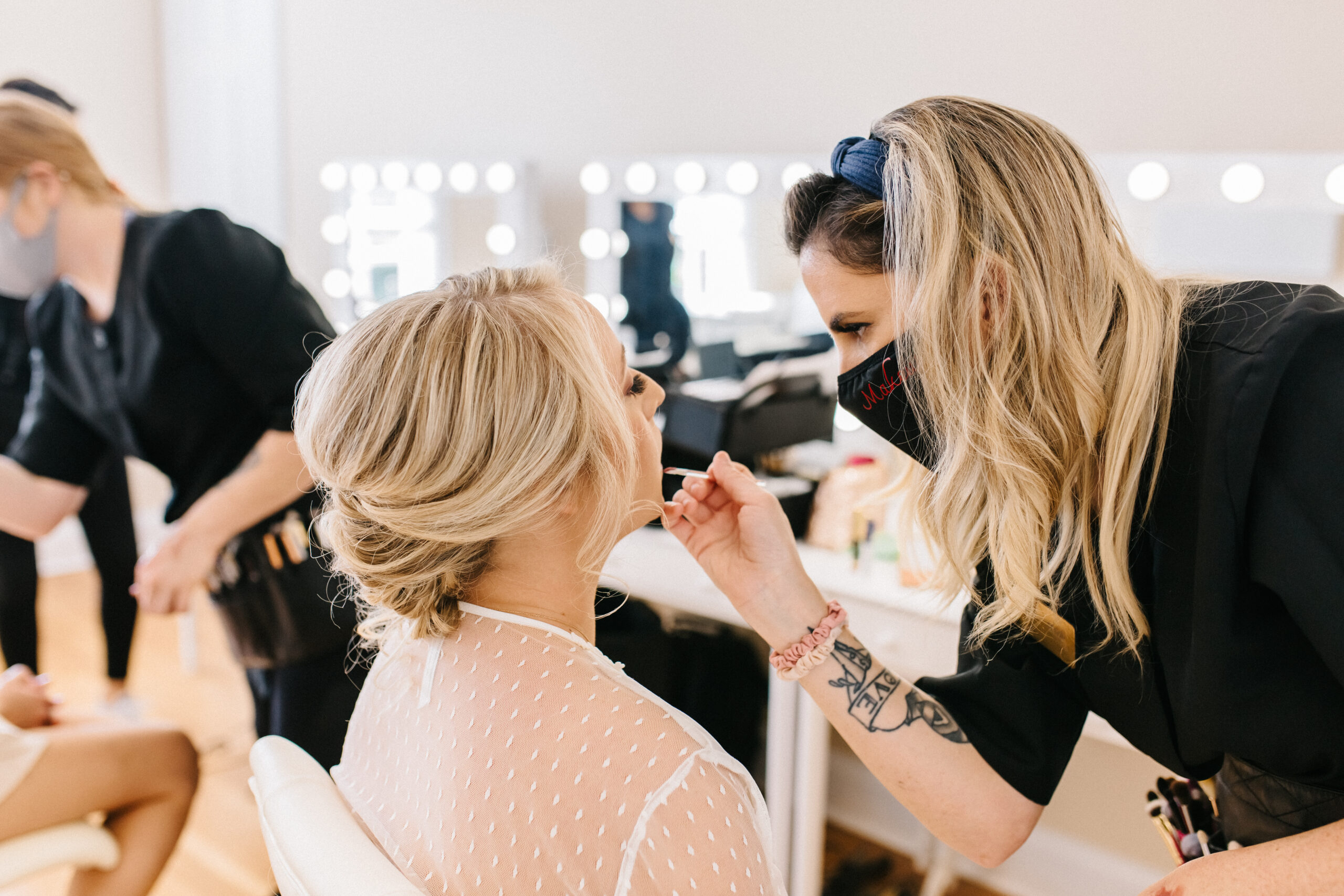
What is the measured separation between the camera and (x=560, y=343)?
804 mm

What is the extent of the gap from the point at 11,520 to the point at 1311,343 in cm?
183

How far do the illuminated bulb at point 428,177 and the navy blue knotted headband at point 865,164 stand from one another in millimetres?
1722

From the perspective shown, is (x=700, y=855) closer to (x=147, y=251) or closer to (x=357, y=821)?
(x=357, y=821)

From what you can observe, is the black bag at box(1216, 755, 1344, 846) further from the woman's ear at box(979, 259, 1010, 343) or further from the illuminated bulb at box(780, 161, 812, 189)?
the illuminated bulb at box(780, 161, 812, 189)

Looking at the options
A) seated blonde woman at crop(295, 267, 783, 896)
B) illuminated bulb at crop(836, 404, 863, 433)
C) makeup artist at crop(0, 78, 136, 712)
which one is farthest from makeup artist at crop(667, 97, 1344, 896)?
makeup artist at crop(0, 78, 136, 712)

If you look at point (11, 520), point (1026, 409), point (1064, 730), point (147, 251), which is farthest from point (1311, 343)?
point (11, 520)

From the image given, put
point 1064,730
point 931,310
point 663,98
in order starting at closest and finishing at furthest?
point 931,310 < point 1064,730 < point 663,98

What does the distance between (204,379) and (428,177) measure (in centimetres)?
111

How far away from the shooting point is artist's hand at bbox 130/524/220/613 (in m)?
1.43

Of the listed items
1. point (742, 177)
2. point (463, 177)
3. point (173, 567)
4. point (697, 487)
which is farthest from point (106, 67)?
point (697, 487)

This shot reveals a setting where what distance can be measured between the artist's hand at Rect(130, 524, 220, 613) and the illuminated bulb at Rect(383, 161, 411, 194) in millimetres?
1330

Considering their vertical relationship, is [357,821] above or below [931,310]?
below

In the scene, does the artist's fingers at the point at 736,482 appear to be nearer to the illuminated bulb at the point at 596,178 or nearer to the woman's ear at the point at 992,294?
the woman's ear at the point at 992,294

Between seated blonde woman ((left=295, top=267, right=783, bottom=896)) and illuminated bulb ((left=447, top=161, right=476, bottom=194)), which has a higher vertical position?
illuminated bulb ((left=447, top=161, right=476, bottom=194))
